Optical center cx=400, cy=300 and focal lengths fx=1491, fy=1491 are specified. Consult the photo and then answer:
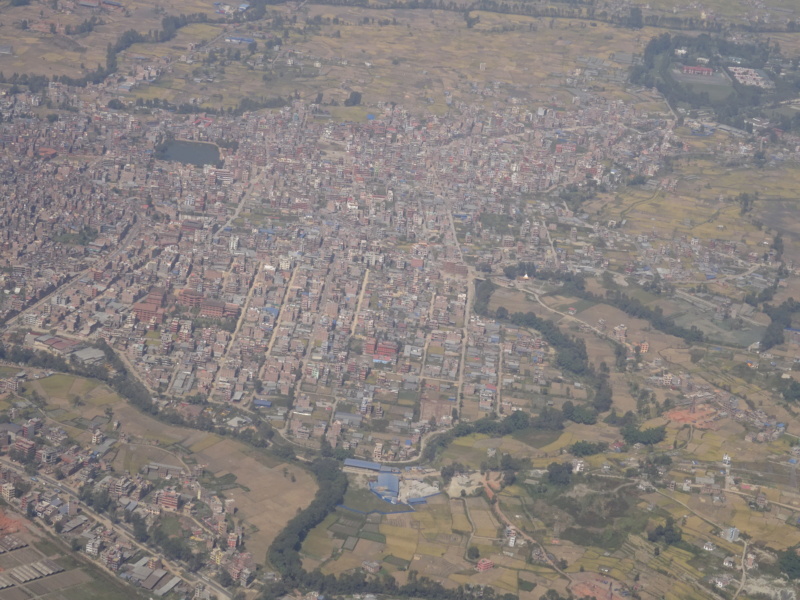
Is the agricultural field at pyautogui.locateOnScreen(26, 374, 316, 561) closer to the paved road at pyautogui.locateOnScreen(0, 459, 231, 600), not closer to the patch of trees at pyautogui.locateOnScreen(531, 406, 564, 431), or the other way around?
the paved road at pyautogui.locateOnScreen(0, 459, 231, 600)

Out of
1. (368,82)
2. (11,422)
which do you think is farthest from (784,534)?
(368,82)

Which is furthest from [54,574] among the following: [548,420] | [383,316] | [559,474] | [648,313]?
[648,313]

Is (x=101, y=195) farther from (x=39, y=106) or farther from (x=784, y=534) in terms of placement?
(x=784, y=534)

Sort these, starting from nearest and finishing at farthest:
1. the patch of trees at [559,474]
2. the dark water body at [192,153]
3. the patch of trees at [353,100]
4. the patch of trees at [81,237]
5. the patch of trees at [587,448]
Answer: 1. the patch of trees at [559,474]
2. the patch of trees at [587,448]
3. the patch of trees at [81,237]
4. the dark water body at [192,153]
5. the patch of trees at [353,100]

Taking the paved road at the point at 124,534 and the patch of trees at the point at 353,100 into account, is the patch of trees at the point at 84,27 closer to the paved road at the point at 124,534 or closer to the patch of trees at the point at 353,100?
the patch of trees at the point at 353,100

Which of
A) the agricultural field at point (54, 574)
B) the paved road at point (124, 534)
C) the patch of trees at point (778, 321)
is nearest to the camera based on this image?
the agricultural field at point (54, 574)

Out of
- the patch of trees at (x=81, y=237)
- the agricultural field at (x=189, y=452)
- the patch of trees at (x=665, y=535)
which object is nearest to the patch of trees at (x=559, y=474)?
the patch of trees at (x=665, y=535)

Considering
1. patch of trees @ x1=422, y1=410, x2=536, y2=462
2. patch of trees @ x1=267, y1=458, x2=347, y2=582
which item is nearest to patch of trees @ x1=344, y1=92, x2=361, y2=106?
patch of trees @ x1=422, y1=410, x2=536, y2=462

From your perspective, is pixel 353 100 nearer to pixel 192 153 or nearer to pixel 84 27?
pixel 192 153
